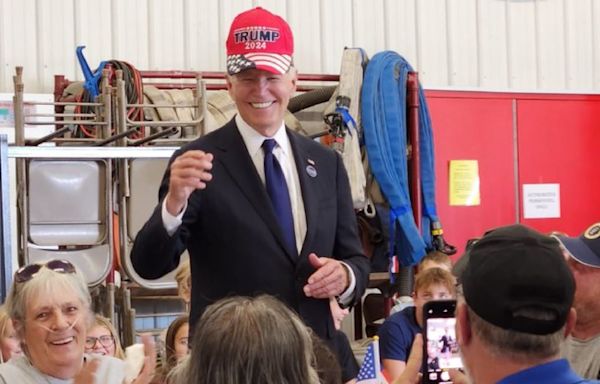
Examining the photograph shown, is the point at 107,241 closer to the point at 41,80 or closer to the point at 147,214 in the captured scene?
the point at 147,214

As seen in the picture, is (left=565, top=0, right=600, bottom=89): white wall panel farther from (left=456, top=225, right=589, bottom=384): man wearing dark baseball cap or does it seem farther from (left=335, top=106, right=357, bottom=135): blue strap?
(left=456, top=225, right=589, bottom=384): man wearing dark baseball cap

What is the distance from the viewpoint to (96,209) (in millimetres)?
5758

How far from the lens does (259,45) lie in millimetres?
2668

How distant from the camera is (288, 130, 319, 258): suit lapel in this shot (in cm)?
264

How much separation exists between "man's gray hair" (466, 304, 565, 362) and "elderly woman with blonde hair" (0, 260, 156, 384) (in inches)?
60.4

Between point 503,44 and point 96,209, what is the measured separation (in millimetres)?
3978

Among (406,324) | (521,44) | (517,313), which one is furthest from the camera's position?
(521,44)

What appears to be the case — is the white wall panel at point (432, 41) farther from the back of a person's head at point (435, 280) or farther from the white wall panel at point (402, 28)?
the back of a person's head at point (435, 280)

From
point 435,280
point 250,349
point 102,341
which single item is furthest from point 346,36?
point 250,349

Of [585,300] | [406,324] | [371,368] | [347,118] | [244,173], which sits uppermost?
[347,118]

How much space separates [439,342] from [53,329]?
1.06 m

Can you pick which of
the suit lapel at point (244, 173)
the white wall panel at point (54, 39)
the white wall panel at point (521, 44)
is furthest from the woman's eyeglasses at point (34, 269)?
the white wall panel at point (521, 44)

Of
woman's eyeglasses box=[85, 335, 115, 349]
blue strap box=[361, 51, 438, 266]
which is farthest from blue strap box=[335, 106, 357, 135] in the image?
woman's eyeglasses box=[85, 335, 115, 349]

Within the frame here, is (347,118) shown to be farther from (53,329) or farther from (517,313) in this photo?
(517,313)
